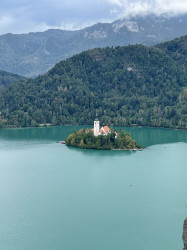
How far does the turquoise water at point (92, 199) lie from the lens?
90.7 feet

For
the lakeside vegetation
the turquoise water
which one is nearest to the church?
the lakeside vegetation

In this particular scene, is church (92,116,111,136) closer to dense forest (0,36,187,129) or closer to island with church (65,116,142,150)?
island with church (65,116,142,150)

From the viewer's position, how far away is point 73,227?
2961 centimetres

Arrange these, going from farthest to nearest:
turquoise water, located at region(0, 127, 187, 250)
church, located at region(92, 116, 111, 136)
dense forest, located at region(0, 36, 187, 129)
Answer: dense forest, located at region(0, 36, 187, 129), church, located at region(92, 116, 111, 136), turquoise water, located at region(0, 127, 187, 250)

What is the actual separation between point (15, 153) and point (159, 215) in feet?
109

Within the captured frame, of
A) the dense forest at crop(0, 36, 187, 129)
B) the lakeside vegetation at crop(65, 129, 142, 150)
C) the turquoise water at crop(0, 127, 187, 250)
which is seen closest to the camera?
the turquoise water at crop(0, 127, 187, 250)

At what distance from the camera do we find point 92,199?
36.1 meters

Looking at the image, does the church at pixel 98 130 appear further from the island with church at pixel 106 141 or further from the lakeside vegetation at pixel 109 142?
the lakeside vegetation at pixel 109 142

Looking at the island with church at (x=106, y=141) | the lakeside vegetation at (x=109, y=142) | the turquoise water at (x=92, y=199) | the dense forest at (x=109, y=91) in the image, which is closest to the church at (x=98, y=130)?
the island with church at (x=106, y=141)

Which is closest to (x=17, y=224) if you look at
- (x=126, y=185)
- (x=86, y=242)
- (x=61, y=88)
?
(x=86, y=242)

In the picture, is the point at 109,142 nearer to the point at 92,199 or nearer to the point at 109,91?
the point at 92,199

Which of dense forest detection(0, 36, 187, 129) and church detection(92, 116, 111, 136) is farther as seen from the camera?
dense forest detection(0, 36, 187, 129)

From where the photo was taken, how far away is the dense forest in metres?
102

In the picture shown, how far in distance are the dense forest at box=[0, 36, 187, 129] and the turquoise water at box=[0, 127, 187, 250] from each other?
41.3 m
